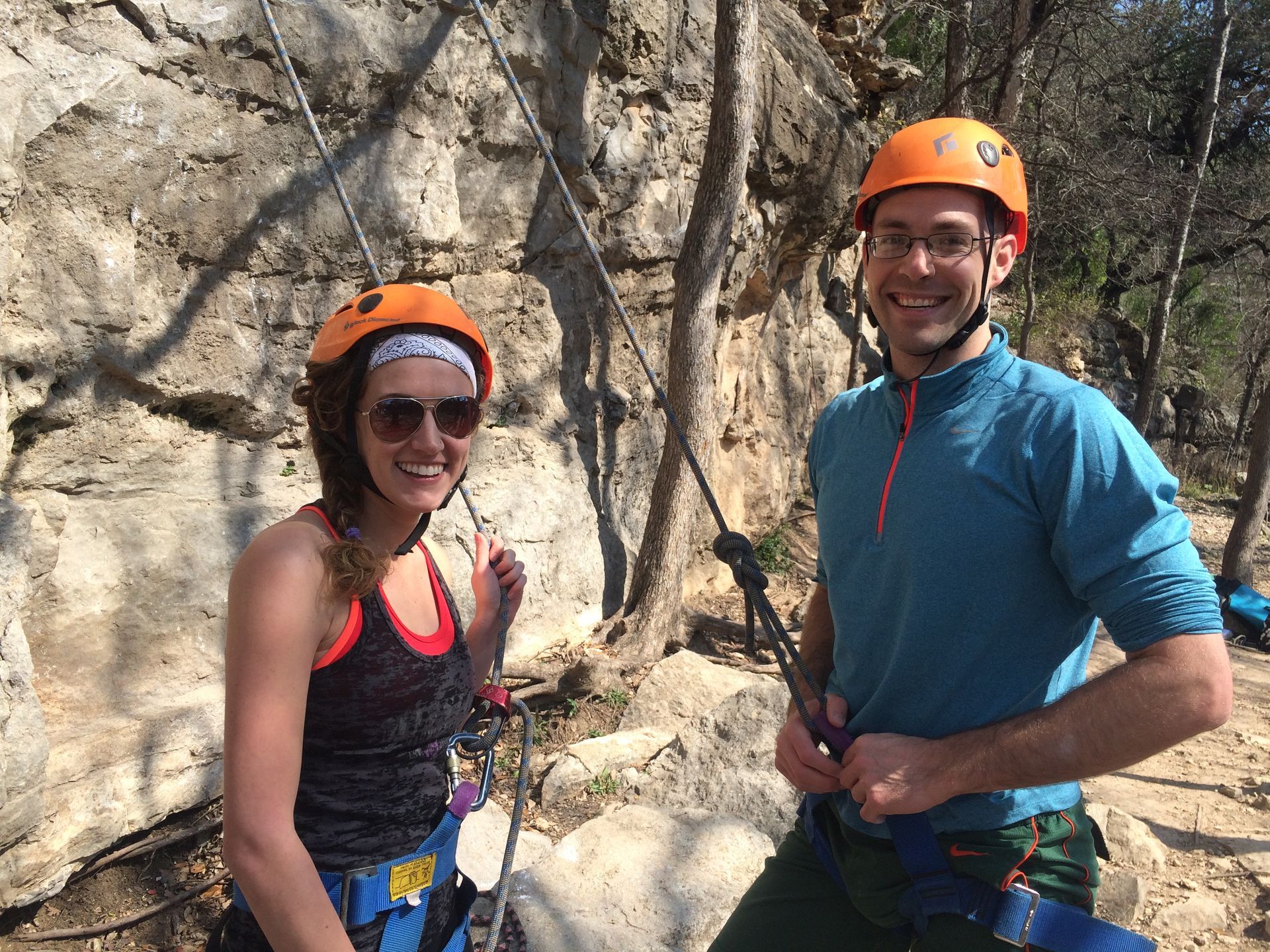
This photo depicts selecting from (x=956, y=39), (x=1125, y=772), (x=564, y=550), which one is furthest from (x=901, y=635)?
(x=956, y=39)

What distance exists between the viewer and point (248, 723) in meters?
1.37

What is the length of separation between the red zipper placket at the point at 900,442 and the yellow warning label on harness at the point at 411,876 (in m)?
1.02

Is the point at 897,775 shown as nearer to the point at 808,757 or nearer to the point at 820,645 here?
the point at 808,757

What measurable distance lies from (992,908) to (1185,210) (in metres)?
11.7

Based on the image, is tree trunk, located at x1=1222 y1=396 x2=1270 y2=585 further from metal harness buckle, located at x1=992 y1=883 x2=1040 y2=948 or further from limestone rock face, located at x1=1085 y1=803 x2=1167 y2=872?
metal harness buckle, located at x1=992 y1=883 x2=1040 y2=948

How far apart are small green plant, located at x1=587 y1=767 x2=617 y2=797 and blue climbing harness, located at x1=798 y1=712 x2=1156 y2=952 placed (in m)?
2.90

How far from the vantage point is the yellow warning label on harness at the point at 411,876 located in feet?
5.32

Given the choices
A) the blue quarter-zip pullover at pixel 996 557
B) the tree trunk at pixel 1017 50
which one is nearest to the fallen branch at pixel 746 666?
the blue quarter-zip pullover at pixel 996 557

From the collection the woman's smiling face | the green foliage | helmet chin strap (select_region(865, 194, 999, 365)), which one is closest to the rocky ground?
the woman's smiling face

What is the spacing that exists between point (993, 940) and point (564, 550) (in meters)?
4.20

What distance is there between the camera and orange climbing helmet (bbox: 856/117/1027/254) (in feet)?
5.88

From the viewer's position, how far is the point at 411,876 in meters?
1.66

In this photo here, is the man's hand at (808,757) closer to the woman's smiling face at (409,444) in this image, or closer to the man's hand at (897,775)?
the man's hand at (897,775)

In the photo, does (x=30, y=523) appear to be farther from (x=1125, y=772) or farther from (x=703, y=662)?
(x=1125, y=772)
